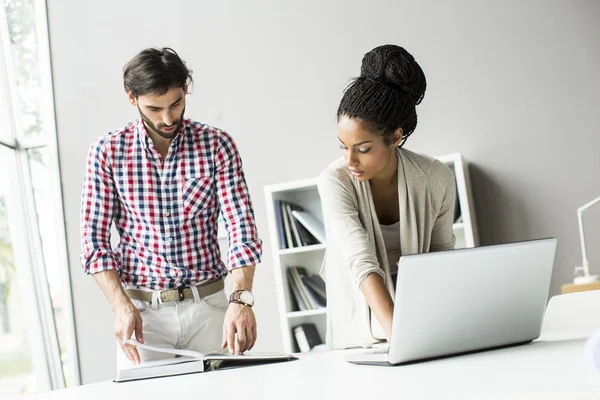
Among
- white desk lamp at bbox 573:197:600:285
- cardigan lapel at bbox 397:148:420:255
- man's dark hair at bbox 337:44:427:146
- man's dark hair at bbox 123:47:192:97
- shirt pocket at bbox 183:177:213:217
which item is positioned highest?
man's dark hair at bbox 123:47:192:97

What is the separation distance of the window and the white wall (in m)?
0.08

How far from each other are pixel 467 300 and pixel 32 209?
143 inches

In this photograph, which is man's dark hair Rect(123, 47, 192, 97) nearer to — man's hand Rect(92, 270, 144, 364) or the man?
the man

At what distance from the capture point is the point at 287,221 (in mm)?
3902

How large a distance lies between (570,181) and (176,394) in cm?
314

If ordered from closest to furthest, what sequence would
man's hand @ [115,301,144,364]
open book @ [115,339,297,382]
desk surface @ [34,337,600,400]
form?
desk surface @ [34,337,600,400], open book @ [115,339,297,382], man's hand @ [115,301,144,364]

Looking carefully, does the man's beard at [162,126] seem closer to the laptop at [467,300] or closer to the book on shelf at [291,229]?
the laptop at [467,300]

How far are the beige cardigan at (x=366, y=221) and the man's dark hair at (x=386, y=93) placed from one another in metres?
0.13

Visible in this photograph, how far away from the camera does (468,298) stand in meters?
1.26

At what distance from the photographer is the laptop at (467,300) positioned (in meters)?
1.21

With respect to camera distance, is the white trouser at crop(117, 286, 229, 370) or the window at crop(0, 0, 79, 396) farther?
the window at crop(0, 0, 79, 396)

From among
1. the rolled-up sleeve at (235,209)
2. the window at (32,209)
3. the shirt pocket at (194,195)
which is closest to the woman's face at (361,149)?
the rolled-up sleeve at (235,209)

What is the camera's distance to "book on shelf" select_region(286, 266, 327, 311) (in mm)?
3857

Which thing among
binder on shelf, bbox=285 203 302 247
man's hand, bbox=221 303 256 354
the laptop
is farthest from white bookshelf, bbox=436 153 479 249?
the laptop
